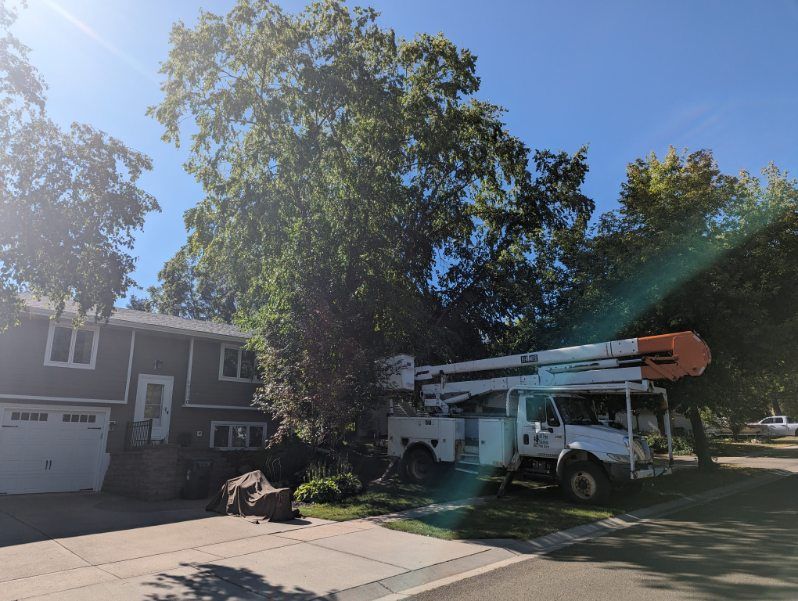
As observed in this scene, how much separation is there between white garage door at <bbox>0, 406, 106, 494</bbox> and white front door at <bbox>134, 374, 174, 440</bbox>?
4.00 feet

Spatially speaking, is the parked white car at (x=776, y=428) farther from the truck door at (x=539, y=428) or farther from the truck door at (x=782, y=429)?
the truck door at (x=539, y=428)

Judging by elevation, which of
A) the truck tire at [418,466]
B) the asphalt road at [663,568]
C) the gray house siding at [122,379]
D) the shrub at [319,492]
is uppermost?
the gray house siding at [122,379]

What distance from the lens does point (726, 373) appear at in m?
17.2

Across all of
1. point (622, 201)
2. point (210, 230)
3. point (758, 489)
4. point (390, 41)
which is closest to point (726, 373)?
point (758, 489)

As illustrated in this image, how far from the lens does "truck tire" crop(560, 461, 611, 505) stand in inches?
451

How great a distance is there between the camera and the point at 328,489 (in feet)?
40.5

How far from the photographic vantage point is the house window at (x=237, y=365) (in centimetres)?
2019

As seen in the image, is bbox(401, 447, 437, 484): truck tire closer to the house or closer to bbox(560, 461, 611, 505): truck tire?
bbox(560, 461, 611, 505): truck tire

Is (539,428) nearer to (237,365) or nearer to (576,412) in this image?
Result: (576,412)

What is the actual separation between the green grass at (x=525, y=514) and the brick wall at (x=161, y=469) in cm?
736

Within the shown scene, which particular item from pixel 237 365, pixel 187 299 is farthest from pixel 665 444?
pixel 187 299

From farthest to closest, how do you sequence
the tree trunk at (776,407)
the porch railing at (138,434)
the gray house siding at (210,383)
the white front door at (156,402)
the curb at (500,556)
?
the tree trunk at (776,407) → the gray house siding at (210,383) → the white front door at (156,402) → the porch railing at (138,434) → the curb at (500,556)

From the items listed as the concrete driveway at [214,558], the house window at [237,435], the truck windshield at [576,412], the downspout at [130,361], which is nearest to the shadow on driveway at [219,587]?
the concrete driveway at [214,558]

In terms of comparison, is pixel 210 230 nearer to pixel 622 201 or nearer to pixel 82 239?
pixel 82 239
